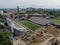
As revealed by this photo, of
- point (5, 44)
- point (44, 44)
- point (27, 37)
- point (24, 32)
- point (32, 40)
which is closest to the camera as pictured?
point (5, 44)

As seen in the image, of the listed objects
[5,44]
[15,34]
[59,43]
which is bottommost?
[15,34]

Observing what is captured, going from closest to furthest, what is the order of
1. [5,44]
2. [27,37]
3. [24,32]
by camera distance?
1. [5,44]
2. [27,37]
3. [24,32]

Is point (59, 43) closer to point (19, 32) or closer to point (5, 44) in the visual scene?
point (5, 44)

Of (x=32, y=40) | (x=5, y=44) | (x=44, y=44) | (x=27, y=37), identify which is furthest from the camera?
(x=27, y=37)

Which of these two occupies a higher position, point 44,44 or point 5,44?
point 5,44

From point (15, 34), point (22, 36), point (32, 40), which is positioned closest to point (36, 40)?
point (32, 40)

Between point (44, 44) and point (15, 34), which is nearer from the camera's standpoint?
point (44, 44)

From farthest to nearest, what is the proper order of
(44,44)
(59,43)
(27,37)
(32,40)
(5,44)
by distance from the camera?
1. (27,37)
2. (32,40)
3. (44,44)
4. (59,43)
5. (5,44)

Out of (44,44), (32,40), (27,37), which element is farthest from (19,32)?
(44,44)

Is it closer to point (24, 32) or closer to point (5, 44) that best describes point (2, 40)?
point (5, 44)
